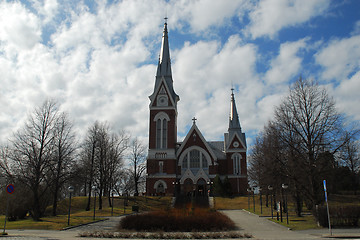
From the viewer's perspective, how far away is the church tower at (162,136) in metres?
52.7

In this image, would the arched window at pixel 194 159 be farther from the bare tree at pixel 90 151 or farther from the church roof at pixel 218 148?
the bare tree at pixel 90 151

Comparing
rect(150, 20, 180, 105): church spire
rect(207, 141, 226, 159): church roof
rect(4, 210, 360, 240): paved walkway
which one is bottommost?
rect(4, 210, 360, 240): paved walkway

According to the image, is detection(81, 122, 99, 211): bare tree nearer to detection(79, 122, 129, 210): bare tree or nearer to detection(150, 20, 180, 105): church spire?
detection(79, 122, 129, 210): bare tree

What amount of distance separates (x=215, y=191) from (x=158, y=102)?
1879cm

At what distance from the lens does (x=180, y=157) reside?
54.9 metres

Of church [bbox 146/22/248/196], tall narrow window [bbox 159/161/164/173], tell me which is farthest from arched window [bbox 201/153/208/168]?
tall narrow window [bbox 159/161/164/173]

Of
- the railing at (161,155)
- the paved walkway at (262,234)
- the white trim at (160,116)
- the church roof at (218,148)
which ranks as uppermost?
the white trim at (160,116)

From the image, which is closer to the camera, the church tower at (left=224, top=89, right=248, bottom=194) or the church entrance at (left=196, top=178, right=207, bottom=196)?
the church entrance at (left=196, top=178, right=207, bottom=196)

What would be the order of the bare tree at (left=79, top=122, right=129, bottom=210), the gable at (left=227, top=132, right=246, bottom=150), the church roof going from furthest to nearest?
the church roof
the gable at (left=227, top=132, right=246, bottom=150)
the bare tree at (left=79, top=122, right=129, bottom=210)

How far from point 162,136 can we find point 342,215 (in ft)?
124

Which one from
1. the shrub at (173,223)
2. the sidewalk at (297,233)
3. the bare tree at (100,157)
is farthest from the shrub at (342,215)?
the bare tree at (100,157)

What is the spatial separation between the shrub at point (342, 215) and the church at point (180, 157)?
3154 cm

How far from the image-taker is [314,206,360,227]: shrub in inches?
776

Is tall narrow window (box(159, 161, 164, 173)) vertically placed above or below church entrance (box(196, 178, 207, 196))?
above
